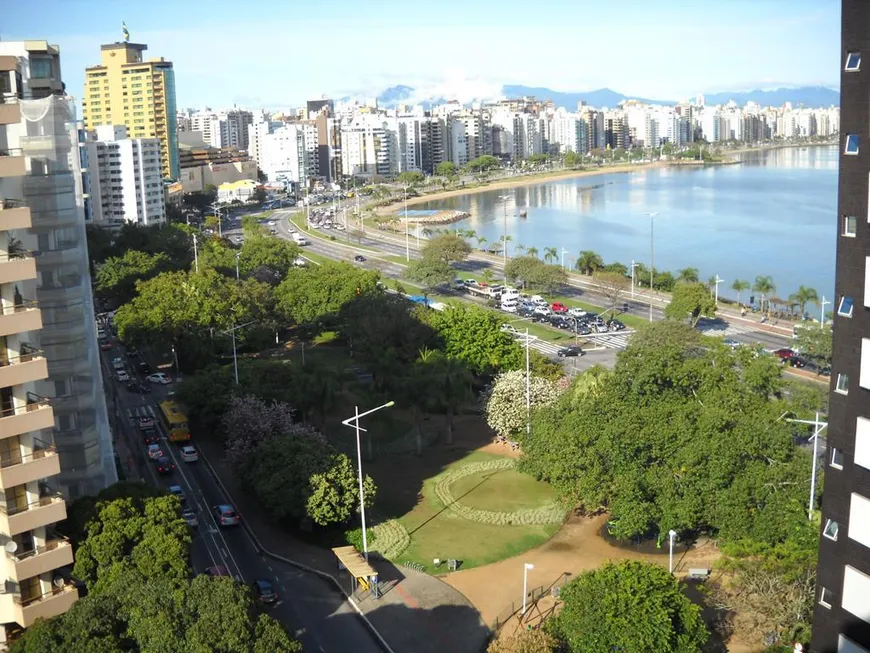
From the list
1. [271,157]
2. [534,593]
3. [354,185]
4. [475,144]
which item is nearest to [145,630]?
[534,593]

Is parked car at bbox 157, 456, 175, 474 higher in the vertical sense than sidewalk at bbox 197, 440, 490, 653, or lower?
higher

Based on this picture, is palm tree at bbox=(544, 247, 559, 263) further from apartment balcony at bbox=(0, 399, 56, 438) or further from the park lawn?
apartment balcony at bbox=(0, 399, 56, 438)

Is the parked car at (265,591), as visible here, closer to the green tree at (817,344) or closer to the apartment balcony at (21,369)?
the apartment balcony at (21,369)

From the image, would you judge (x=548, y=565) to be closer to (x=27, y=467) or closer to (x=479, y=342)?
(x=27, y=467)

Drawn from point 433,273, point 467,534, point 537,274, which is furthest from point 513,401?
point 433,273

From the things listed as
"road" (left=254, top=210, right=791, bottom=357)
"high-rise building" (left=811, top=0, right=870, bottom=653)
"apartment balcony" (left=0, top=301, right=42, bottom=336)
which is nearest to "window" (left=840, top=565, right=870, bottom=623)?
"high-rise building" (left=811, top=0, right=870, bottom=653)
